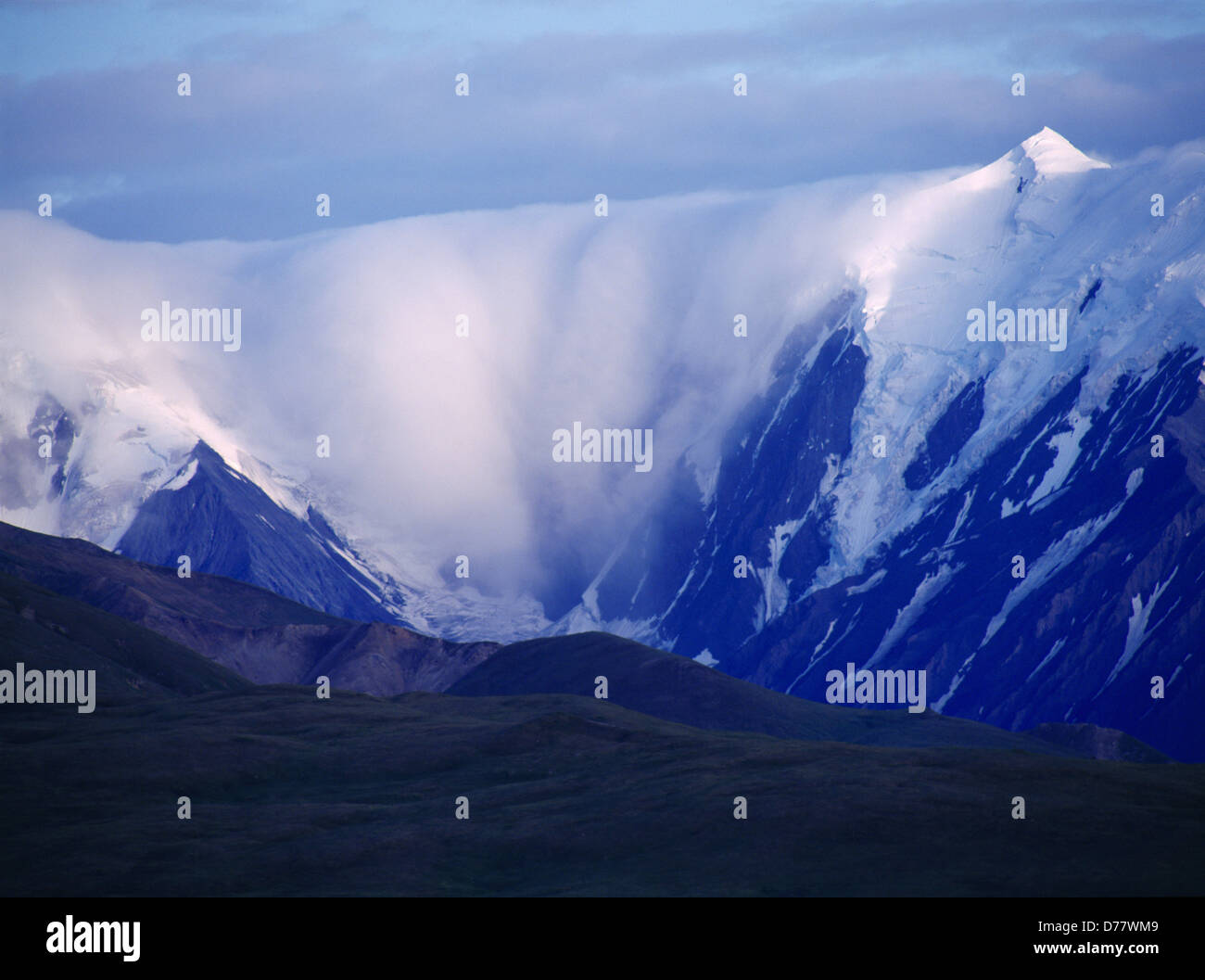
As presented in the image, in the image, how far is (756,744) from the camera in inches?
6427

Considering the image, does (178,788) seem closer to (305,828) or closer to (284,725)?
(305,828)
